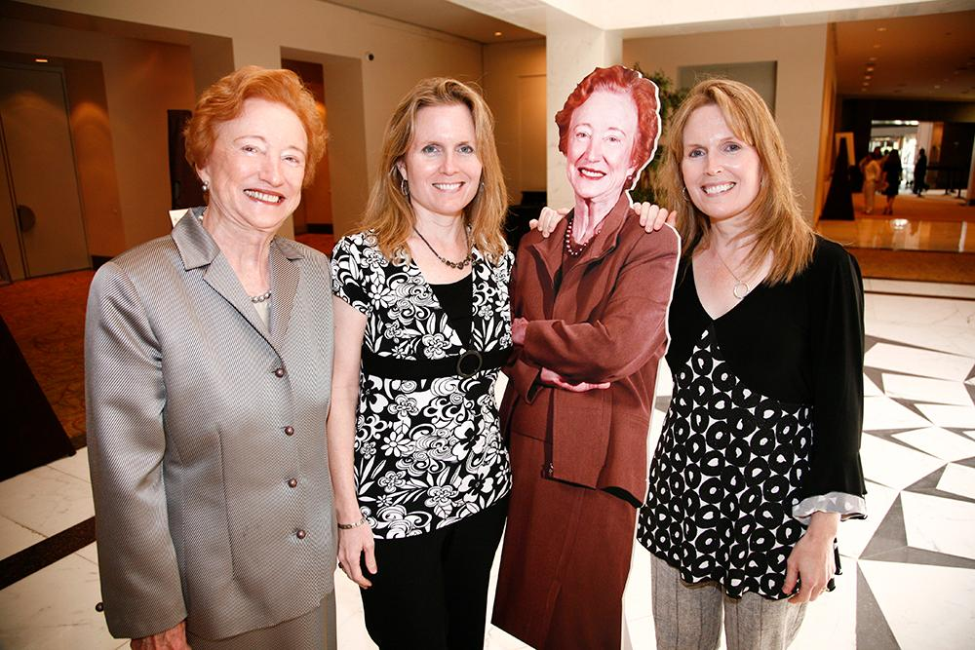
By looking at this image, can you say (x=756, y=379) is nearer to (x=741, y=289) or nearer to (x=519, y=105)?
(x=741, y=289)

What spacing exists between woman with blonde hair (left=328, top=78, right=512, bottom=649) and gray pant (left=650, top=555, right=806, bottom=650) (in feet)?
1.84

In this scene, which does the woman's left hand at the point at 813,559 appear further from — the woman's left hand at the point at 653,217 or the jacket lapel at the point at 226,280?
the jacket lapel at the point at 226,280

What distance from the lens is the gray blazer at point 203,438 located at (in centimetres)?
134

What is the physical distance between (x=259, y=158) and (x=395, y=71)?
419 inches

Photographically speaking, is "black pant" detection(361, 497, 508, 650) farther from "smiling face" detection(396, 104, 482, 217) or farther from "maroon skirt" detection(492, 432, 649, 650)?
"smiling face" detection(396, 104, 482, 217)

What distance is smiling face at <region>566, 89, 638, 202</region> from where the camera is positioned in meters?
1.73

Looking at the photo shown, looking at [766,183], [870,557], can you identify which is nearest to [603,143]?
[766,183]

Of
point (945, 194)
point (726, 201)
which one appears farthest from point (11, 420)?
point (945, 194)

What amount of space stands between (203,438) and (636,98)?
52.1 inches

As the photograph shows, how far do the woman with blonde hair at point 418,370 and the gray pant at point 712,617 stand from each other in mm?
562

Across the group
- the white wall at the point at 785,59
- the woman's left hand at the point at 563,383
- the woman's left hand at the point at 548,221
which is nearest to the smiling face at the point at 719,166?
the woman's left hand at the point at 548,221

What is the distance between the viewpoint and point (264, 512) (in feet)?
4.93

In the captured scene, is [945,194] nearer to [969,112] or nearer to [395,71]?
[969,112]

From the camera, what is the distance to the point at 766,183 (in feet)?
5.37
